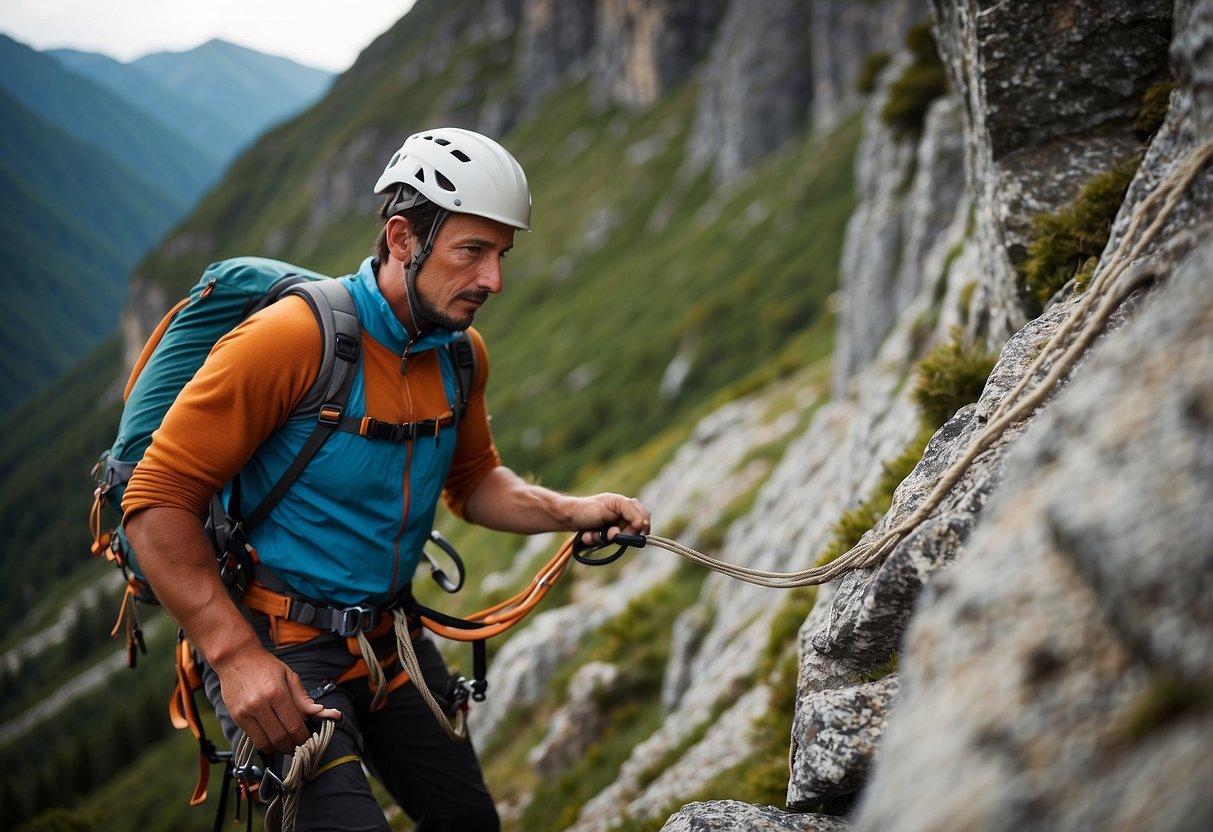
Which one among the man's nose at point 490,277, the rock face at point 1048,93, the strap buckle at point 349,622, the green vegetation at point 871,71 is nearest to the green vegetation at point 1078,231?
the rock face at point 1048,93

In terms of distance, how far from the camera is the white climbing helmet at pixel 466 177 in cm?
514

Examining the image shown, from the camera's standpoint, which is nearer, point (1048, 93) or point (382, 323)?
point (382, 323)

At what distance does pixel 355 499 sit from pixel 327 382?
0.72 meters

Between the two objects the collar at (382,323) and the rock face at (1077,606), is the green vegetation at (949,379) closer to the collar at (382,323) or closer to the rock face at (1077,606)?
the rock face at (1077,606)

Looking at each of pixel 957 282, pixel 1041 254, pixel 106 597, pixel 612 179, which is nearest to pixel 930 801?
pixel 1041 254

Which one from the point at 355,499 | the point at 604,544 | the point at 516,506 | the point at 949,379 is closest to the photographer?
the point at 355,499

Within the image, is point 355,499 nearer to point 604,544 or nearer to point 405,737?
point 604,544

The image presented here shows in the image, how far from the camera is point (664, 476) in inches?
948

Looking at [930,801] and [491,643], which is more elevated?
[930,801]

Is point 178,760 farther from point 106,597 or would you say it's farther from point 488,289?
point 106,597

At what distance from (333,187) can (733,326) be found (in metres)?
145

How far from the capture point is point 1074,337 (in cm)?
379

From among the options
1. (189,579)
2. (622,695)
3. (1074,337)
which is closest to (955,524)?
(1074,337)

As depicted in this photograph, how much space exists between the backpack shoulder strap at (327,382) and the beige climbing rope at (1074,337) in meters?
2.90
